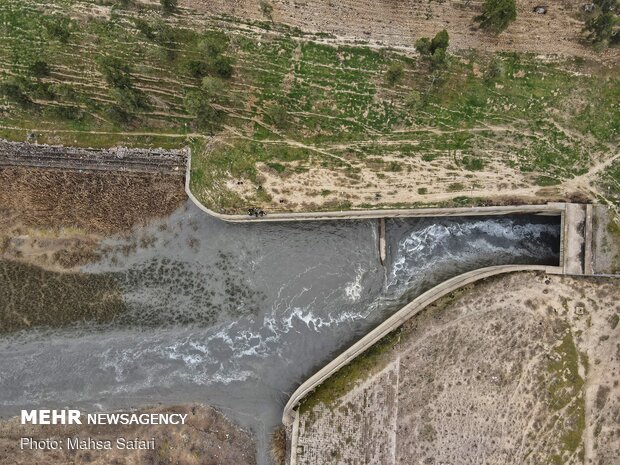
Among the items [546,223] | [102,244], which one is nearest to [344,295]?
[546,223]

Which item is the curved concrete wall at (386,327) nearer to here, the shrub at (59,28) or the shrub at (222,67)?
the shrub at (222,67)

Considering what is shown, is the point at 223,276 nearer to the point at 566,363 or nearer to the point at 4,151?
the point at 4,151

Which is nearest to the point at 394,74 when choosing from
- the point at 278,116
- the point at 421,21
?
the point at 421,21

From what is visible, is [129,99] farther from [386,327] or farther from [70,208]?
[386,327]

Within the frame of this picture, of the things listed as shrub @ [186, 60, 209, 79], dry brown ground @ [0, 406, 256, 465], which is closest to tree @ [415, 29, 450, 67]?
shrub @ [186, 60, 209, 79]

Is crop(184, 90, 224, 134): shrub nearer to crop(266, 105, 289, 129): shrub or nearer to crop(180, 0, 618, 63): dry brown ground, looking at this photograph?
crop(266, 105, 289, 129): shrub

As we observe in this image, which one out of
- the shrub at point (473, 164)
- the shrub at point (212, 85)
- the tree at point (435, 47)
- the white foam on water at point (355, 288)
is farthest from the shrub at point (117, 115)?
the shrub at point (473, 164)
